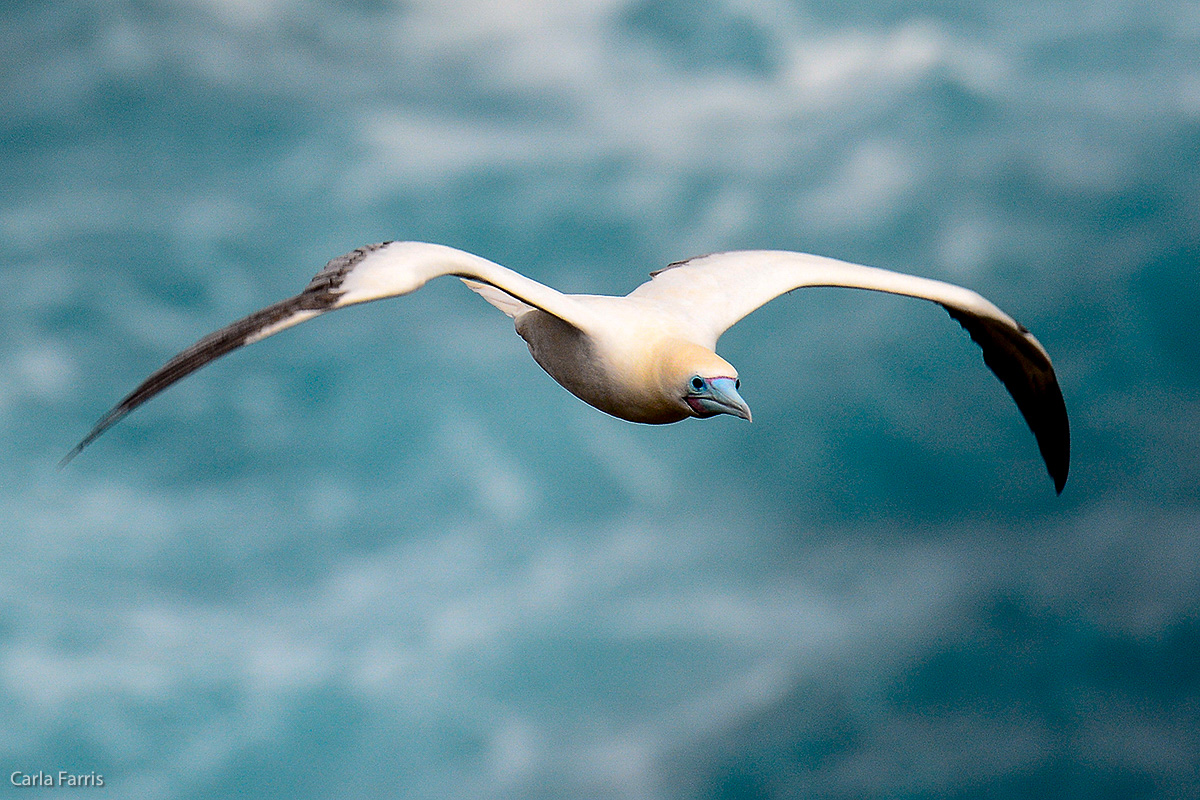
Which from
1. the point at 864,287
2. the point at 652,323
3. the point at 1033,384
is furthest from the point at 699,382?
the point at 1033,384

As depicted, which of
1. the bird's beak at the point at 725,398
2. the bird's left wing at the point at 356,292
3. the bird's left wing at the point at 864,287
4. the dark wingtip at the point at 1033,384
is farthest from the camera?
the dark wingtip at the point at 1033,384

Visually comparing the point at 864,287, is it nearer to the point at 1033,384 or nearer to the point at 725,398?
the point at 1033,384

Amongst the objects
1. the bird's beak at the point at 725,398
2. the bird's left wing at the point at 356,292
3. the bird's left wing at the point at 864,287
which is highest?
the bird's left wing at the point at 864,287

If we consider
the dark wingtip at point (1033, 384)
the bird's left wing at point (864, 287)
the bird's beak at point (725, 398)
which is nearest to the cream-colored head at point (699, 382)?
the bird's beak at point (725, 398)

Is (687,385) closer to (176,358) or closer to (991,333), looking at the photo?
(176,358)

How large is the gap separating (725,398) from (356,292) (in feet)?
10.2

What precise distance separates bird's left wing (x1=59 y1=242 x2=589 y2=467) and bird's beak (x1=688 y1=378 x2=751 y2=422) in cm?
131

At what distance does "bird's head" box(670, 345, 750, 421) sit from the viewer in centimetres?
1112

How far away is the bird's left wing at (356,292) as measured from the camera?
9.82 m

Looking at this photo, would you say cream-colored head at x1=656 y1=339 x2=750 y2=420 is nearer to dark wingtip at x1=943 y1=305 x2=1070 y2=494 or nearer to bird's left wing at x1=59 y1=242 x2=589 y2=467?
bird's left wing at x1=59 y1=242 x2=589 y2=467

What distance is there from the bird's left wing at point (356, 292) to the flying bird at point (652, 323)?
0.04ft

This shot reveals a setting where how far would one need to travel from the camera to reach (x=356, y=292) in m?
10.2

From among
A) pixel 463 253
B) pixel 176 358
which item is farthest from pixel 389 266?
pixel 176 358

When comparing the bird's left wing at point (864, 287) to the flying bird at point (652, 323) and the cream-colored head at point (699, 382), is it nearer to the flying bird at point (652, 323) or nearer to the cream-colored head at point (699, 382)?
the flying bird at point (652, 323)
